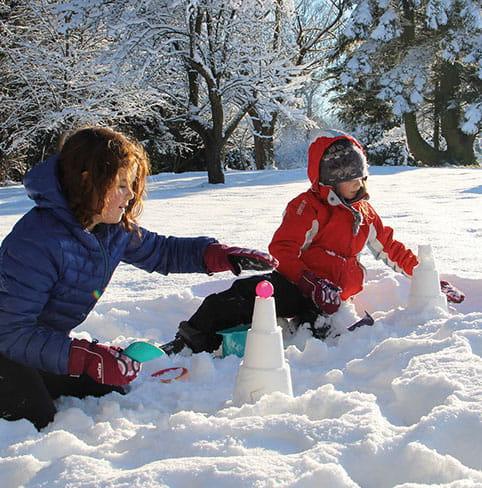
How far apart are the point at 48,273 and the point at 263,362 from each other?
0.74m

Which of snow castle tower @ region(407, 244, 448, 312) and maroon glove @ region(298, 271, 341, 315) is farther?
snow castle tower @ region(407, 244, 448, 312)

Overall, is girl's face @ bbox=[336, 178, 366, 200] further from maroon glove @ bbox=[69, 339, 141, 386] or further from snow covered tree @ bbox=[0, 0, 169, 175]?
snow covered tree @ bbox=[0, 0, 169, 175]

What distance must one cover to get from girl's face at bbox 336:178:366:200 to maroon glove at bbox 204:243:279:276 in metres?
0.85

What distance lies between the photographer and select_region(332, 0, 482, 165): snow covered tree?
1870 cm

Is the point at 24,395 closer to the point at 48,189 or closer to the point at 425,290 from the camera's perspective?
the point at 48,189

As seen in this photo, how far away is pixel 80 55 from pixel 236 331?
1400 cm

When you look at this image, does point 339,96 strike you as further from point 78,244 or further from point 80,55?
point 78,244

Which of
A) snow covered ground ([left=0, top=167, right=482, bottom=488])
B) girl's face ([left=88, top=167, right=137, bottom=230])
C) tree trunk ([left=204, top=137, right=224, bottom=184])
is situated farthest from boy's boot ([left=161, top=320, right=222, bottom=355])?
tree trunk ([left=204, top=137, right=224, bottom=184])

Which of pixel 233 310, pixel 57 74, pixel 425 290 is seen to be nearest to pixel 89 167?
pixel 233 310

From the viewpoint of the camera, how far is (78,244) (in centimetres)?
237

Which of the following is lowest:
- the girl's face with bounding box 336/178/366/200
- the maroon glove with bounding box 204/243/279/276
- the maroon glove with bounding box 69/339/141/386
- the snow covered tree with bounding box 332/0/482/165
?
the maroon glove with bounding box 69/339/141/386

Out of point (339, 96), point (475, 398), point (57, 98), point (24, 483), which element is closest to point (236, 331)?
point (475, 398)

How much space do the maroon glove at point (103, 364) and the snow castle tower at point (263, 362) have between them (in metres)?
0.37

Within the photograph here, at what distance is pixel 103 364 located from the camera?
2.16 m
